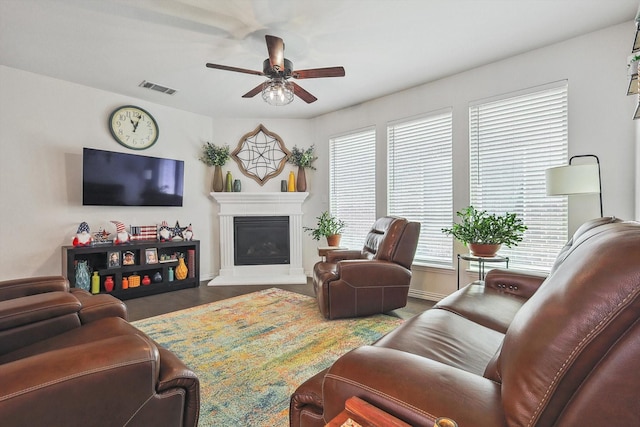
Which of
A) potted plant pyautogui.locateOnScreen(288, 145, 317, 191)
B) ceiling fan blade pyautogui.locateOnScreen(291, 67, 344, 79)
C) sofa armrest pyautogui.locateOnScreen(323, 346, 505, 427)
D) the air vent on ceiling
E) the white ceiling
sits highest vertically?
the air vent on ceiling

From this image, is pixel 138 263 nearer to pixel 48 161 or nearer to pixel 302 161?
pixel 48 161

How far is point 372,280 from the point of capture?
2.86 meters

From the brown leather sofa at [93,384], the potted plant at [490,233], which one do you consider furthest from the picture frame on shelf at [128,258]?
the potted plant at [490,233]

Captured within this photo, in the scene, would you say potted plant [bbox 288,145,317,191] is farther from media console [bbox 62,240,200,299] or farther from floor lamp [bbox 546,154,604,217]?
floor lamp [bbox 546,154,604,217]

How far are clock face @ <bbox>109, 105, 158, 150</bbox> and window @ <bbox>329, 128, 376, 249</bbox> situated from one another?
104 inches

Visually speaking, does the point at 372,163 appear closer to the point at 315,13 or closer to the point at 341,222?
the point at 341,222

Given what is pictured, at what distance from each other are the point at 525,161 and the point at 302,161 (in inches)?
120

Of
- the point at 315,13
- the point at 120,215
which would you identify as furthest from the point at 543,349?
the point at 120,215

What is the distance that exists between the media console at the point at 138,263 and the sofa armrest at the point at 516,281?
148 inches

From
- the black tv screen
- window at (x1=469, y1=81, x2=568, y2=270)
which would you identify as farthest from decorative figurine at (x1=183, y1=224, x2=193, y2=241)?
window at (x1=469, y1=81, x2=568, y2=270)

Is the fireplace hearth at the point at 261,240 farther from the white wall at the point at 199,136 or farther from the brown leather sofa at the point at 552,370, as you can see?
the brown leather sofa at the point at 552,370

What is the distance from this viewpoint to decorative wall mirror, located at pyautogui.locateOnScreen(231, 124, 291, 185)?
4988mm

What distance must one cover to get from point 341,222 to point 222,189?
2.02m

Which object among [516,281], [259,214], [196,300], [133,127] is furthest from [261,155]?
[516,281]
